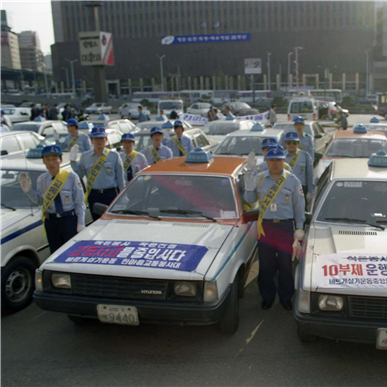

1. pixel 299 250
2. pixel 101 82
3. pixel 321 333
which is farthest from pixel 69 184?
pixel 101 82

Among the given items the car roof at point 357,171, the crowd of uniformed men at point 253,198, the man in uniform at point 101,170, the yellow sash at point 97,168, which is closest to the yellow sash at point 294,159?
the crowd of uniformed men at point 253,198

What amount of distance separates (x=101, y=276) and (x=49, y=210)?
166cm

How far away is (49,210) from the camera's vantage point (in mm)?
5316

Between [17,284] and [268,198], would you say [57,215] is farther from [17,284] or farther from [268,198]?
[268,198]

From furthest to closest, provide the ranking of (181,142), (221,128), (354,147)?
(221,128), (181,142), (354,147)

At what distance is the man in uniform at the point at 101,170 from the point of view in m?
6.38

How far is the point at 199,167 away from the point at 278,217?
1316 millimetres

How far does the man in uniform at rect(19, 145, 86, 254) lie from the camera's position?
5.26 m

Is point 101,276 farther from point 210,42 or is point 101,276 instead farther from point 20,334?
point 210,42

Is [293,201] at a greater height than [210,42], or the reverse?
[210,42]

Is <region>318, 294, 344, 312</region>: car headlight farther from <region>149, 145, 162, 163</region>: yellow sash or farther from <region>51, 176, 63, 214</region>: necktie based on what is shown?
<region>149, 145, 162, 163</region>: yellow sash

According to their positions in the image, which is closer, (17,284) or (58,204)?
(17,284)

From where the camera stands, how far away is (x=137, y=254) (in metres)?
4.17

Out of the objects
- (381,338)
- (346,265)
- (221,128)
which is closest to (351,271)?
(346,265)
